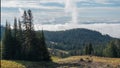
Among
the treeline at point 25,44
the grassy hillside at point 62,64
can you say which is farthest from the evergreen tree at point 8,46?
the grassy hillside at point 62,64

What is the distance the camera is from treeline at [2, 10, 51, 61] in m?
109

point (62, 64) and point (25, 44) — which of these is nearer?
point (62, 64)

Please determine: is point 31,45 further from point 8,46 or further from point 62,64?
point 62,64

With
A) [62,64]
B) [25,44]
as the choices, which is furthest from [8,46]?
[62,64]

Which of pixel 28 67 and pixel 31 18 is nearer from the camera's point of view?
pixel 28 67

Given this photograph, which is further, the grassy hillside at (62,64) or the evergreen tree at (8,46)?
the evergreen tree at (8,46)

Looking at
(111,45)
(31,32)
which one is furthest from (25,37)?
(111,45)

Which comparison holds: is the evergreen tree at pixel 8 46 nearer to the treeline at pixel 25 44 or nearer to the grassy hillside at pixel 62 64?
the treeline at pixel 25 44

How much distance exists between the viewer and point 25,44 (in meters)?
113

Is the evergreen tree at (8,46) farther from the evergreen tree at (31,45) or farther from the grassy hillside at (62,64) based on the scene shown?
the grassy hillside at (62,64)

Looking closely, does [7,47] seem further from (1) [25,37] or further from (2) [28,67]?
(2) [28,67]

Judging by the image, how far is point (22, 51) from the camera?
109750 mm

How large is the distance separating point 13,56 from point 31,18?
52.5 feet

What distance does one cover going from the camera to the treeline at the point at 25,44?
109m
